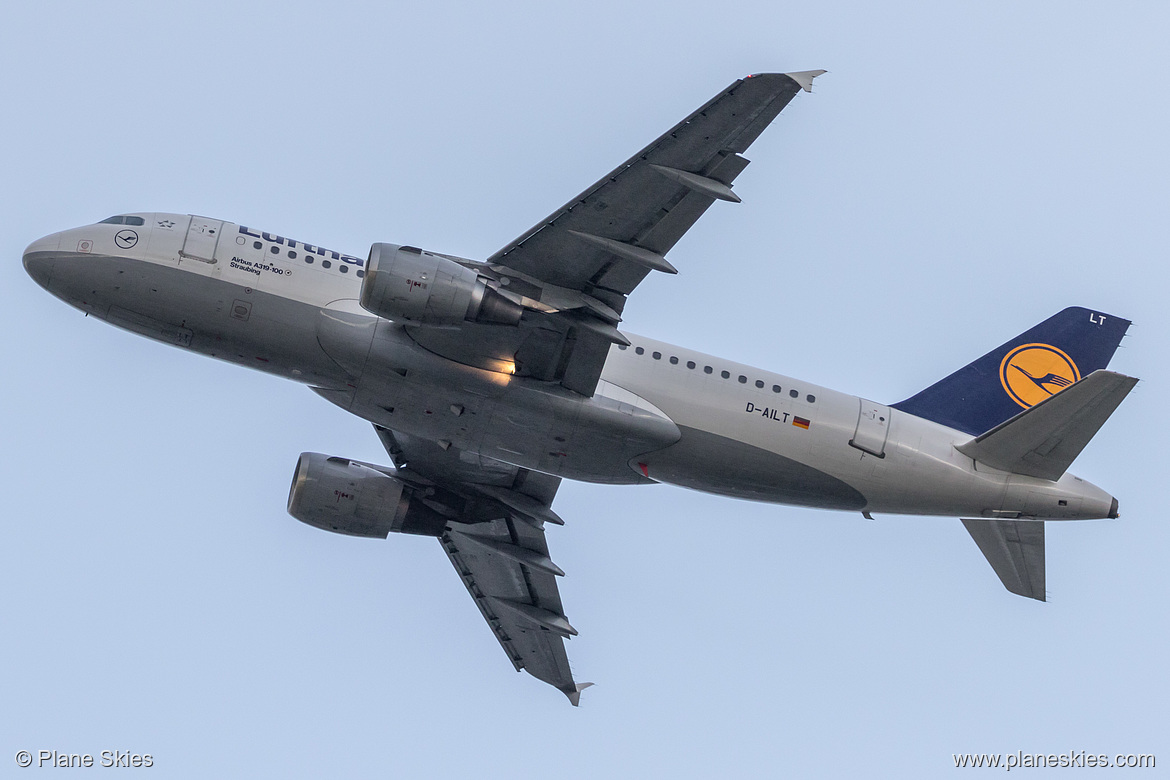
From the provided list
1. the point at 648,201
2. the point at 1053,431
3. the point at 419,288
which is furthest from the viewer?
the point at 1053,431

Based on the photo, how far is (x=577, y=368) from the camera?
29.8m

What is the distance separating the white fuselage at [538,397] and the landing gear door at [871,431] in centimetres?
4

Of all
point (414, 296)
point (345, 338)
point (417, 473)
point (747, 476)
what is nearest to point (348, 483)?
point (417, 473)

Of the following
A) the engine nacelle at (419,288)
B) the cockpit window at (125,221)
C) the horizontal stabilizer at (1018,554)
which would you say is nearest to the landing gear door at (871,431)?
the horizontal stabilizer at (1018,554)

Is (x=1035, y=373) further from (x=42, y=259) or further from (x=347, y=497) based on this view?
(x=42, y=259)

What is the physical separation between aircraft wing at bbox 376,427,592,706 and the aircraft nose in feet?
36.6

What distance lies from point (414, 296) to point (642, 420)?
22.8 feet

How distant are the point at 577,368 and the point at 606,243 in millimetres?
3631

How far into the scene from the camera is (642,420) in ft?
99.6

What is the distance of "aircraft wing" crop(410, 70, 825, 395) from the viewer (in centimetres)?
2580

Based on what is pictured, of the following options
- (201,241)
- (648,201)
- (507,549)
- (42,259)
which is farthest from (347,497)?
(648,201)

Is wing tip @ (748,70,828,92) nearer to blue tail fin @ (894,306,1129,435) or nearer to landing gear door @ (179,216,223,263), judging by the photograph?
blue tail fin @ (894,306,1129,435)

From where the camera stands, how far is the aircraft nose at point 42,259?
29844 millimetres

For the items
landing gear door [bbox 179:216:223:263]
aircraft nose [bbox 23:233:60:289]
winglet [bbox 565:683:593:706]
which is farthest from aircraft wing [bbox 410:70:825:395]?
winglet [bbox 565:683:593:706]
